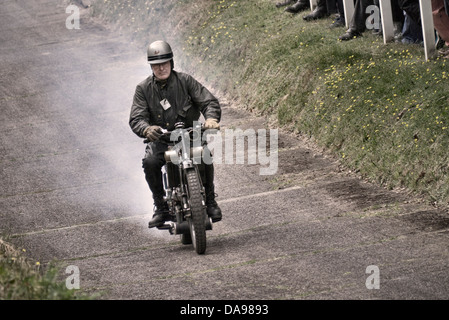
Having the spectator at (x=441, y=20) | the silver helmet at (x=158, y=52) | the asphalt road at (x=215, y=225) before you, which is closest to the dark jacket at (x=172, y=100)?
the silver helmet at (x=158, y=52)

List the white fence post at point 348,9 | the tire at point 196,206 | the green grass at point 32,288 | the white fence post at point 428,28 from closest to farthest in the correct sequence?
the green grass at point 32,288
the tire at point 196,206
the white fence post at point 428,28
the white fence post at point 348,9

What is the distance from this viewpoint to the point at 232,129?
15.6 metres

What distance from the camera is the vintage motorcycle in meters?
8.52

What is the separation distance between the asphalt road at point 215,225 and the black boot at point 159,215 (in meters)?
0.32

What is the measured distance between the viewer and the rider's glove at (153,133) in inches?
347

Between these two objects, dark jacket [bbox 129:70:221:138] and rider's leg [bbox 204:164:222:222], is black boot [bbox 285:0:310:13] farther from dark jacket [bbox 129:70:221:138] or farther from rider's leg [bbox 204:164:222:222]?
rider's leg [bbox 204:164:222:222]

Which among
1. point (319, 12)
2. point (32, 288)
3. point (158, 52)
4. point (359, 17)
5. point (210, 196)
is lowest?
point (32, 288)

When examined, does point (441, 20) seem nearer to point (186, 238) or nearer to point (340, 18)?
point (340, 18)

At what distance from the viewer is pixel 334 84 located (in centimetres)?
1391

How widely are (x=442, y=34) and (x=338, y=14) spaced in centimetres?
424

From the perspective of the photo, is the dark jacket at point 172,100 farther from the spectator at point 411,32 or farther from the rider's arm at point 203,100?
the spectator at point 411,32

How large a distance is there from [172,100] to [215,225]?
1.89 meters

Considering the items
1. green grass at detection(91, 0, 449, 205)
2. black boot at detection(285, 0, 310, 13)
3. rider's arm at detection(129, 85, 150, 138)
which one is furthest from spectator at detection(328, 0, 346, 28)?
rider's arm at detection(129, 85, 150, 138)

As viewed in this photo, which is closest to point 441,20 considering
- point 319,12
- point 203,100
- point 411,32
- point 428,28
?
point 428,28
